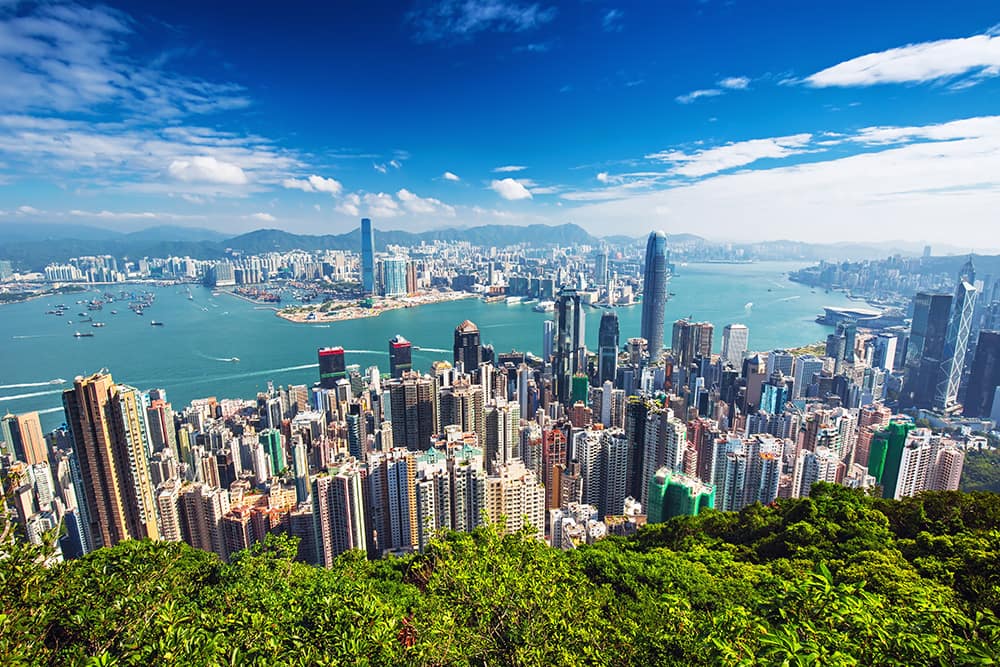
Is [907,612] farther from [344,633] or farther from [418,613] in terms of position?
[418,613]

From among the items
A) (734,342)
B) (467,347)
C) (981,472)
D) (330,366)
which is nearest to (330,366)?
(330,366)

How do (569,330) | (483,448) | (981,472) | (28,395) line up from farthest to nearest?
(569,330) → (28,395) → (483,448) → (981,472)

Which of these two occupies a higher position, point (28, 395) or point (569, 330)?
point (569, 330)

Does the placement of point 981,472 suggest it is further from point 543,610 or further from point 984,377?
point 543,610

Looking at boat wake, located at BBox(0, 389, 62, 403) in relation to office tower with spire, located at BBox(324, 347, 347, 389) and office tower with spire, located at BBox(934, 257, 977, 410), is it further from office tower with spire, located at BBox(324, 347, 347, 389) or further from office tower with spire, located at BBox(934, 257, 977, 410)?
office tower with spire, located at BBox(934, 257, 977, 410)

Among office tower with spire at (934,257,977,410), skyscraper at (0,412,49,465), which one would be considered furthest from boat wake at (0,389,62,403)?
office tower with spire at (934,257,977,410)

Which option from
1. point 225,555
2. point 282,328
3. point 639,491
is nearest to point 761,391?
point 639,491
